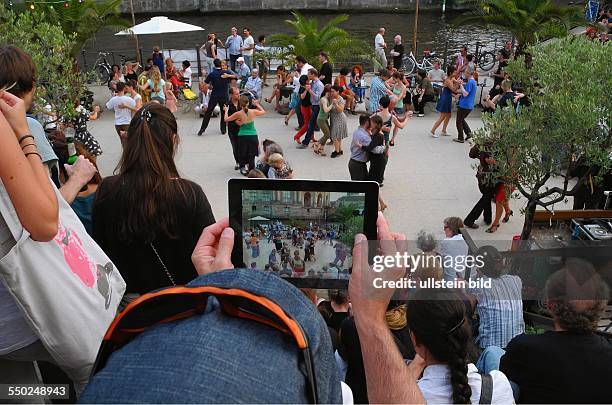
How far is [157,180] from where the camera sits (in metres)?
2.68

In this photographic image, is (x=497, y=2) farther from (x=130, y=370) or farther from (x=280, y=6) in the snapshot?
(x=280, y=6)

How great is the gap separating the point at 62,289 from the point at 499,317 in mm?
3462

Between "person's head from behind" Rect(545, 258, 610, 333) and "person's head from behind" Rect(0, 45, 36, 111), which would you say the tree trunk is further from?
"person's head from behind" Rect(0, 45, 36, 111)

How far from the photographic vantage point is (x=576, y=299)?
3.12 meters

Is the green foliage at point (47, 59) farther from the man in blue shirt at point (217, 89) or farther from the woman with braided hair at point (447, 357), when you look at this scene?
the woman with braided hair at point (447, 357)

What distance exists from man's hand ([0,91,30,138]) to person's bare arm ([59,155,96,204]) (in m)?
0.96

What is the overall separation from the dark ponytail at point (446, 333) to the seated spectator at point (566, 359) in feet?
1.19

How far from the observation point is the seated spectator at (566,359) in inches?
99.7

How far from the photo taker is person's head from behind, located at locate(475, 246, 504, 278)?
16.0ft

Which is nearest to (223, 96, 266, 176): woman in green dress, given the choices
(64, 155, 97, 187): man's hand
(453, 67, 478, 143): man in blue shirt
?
(453, 67, 478, 143): man in blue shirt

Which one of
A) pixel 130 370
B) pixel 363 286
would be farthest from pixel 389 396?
pixel 130 370

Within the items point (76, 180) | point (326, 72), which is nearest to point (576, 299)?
point (76, 180)

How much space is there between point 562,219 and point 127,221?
545 cm

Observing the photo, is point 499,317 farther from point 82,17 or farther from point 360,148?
point 82,17
